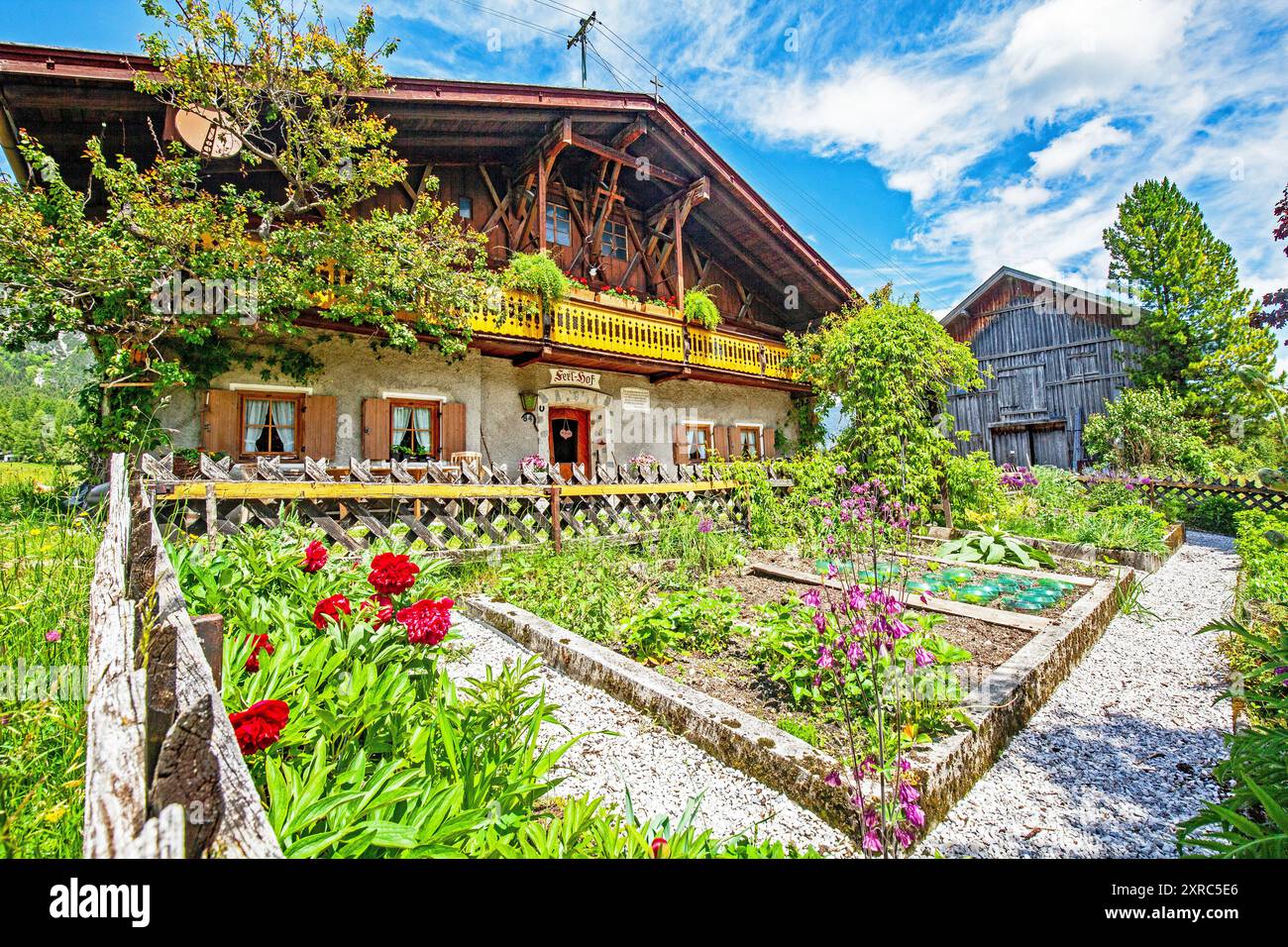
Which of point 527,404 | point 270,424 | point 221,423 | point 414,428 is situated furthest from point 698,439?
point 221,423

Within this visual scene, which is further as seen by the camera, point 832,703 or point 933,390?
point 933,390

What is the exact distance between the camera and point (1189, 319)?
1698 centimetres

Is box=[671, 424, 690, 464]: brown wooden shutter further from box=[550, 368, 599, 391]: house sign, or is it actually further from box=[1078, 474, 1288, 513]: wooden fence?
box=[1078, 474, 1288, 513]: wooden fence

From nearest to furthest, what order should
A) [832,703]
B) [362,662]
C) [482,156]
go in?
[362,662] < [832,703] < [482,156]

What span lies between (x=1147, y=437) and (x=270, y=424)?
19048mm

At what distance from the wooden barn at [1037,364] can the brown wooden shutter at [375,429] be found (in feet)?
57.7

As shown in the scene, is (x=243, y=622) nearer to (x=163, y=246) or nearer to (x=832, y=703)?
(x=832, y=703)

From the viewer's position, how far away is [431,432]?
10156 millimetres

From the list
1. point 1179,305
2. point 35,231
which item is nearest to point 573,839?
point 35,231

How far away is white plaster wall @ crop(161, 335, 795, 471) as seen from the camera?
9180mm

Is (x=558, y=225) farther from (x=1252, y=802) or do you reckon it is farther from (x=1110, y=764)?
(x=1252, y=802)

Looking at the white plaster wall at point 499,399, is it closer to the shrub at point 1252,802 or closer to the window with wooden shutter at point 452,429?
the window with wooden shutter at point 452,429

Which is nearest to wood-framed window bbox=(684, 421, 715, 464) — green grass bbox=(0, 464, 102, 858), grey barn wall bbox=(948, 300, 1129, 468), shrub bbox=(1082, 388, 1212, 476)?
grey barn wall bbox=(948, 300, 1129, 468)

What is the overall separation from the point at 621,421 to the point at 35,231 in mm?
9179
